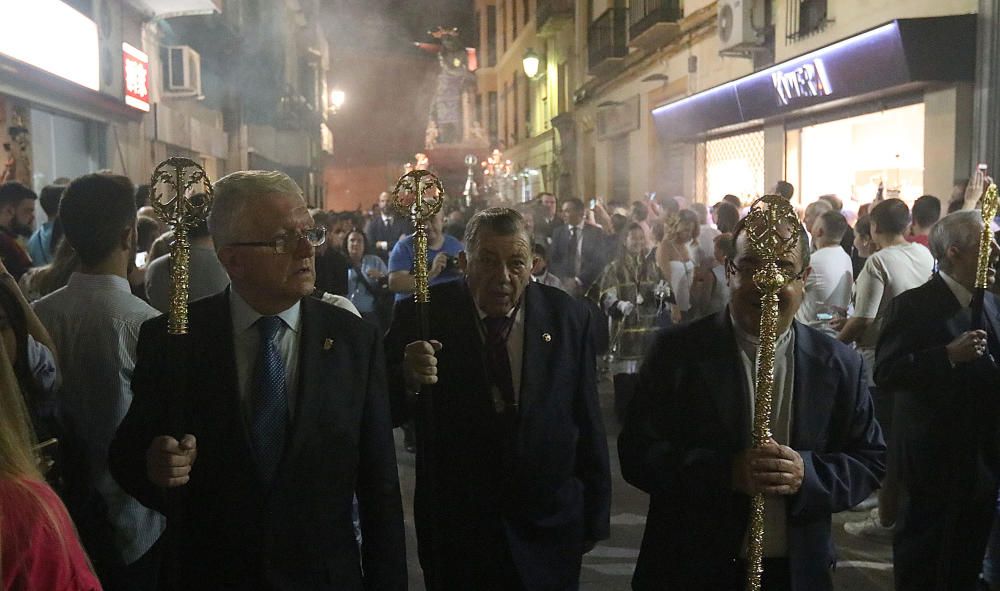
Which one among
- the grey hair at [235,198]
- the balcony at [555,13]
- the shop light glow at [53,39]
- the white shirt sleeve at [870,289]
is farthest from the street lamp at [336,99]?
the grey hair at [235,198]

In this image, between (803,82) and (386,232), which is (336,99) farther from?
(803,82)

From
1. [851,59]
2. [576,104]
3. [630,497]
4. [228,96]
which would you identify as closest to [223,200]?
[630,497]

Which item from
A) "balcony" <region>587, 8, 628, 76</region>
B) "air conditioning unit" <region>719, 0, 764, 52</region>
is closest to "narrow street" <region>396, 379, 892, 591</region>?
"air conditioning unit" <region>719, 0, 764, 52</region>

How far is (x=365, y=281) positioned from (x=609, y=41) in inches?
637

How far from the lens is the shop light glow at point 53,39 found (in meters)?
9.07

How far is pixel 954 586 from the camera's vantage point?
4.18 metres

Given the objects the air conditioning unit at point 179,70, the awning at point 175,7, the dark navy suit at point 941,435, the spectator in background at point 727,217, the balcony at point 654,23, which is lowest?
the dark navy suit at point 941,435

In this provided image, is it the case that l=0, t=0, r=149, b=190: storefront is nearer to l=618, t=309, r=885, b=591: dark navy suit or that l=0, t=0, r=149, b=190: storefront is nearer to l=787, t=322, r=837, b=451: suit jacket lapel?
l=618, t=309, r=885, b=591: dark navy suit

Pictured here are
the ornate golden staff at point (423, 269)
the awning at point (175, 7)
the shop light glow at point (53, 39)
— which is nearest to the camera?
the ornate golden staff at point (423, 269)

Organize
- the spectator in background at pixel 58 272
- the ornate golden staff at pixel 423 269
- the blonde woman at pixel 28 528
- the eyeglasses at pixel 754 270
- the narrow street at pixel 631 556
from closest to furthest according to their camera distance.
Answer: the blonde woman at pixel 28 528 → the eyeglasses at pixel 754 270 → the ornate golden staff at pixel 423 269 → the spectator in background at pixel 58 272 → the narrow street at pixel 631 556

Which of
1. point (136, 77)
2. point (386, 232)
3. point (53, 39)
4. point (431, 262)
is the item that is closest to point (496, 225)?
point (431, 262)

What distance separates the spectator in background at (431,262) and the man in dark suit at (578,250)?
12.8 ft

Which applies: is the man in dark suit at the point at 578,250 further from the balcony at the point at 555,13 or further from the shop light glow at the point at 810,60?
the balcony at the point at 555,13

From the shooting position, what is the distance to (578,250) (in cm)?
1185
